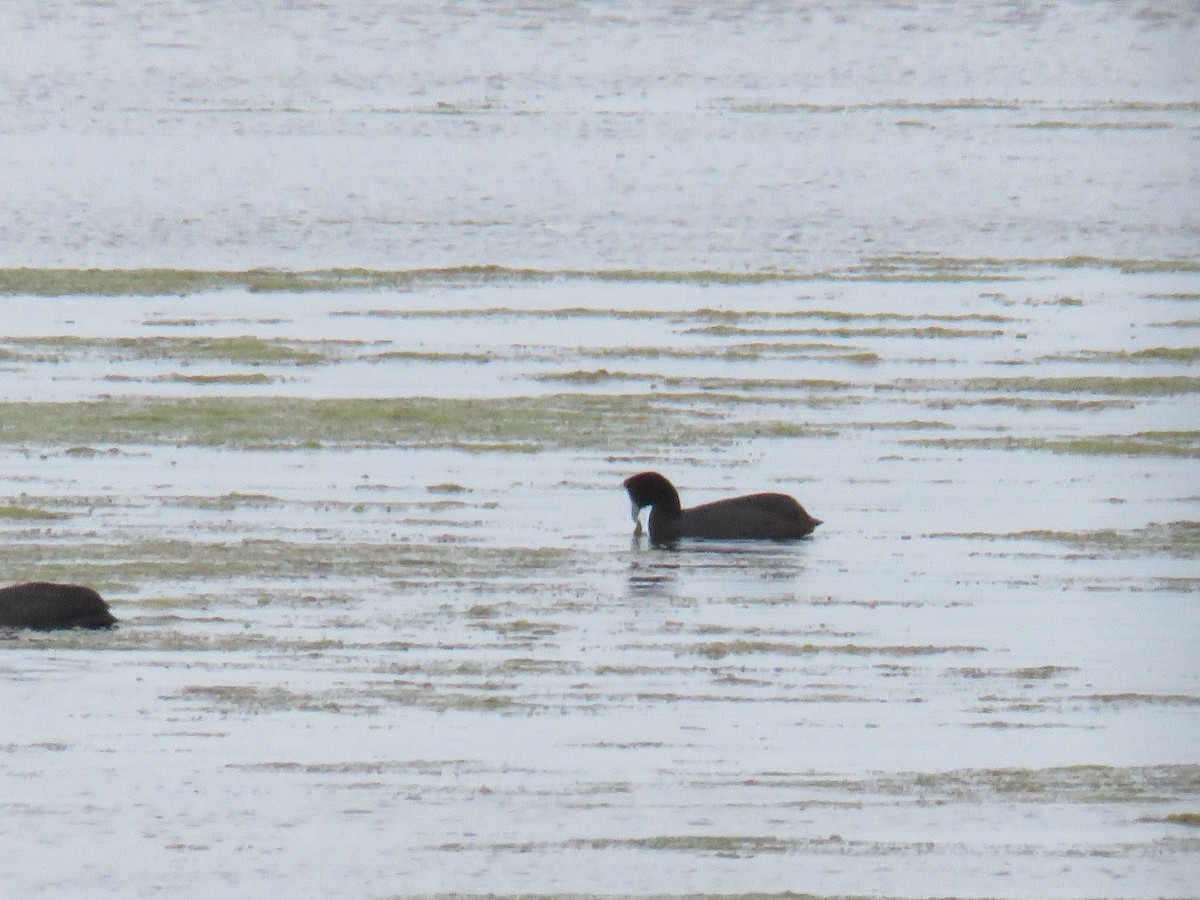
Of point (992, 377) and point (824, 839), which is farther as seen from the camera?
point (992, 377)

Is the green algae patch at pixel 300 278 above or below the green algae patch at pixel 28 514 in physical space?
above

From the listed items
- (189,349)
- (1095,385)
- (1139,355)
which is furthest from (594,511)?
(1139,355)

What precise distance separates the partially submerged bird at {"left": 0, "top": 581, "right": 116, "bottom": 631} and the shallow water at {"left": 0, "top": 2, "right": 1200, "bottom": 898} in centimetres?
9

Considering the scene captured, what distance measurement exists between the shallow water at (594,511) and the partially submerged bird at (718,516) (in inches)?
6.4

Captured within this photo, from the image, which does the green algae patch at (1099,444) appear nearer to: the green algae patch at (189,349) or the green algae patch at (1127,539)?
the green algae patch at (1127,539)

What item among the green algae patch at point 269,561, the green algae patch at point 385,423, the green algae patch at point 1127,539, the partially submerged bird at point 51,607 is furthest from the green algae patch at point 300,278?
the partially submerged bird at point 51,607

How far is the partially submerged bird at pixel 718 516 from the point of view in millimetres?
15141

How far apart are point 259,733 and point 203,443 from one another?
7.82 metres

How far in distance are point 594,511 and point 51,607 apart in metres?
4.62

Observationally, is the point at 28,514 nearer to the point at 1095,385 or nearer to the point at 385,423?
the point at 385,423

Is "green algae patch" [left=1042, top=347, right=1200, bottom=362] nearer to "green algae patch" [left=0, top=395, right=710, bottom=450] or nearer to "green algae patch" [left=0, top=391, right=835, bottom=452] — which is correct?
"green algae patch" [left=0, top=391, right=835, bottom=452]

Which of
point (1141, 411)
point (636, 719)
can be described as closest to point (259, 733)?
point (636, 719)

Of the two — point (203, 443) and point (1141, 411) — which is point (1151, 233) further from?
point (203, 443)

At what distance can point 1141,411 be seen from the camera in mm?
20094
